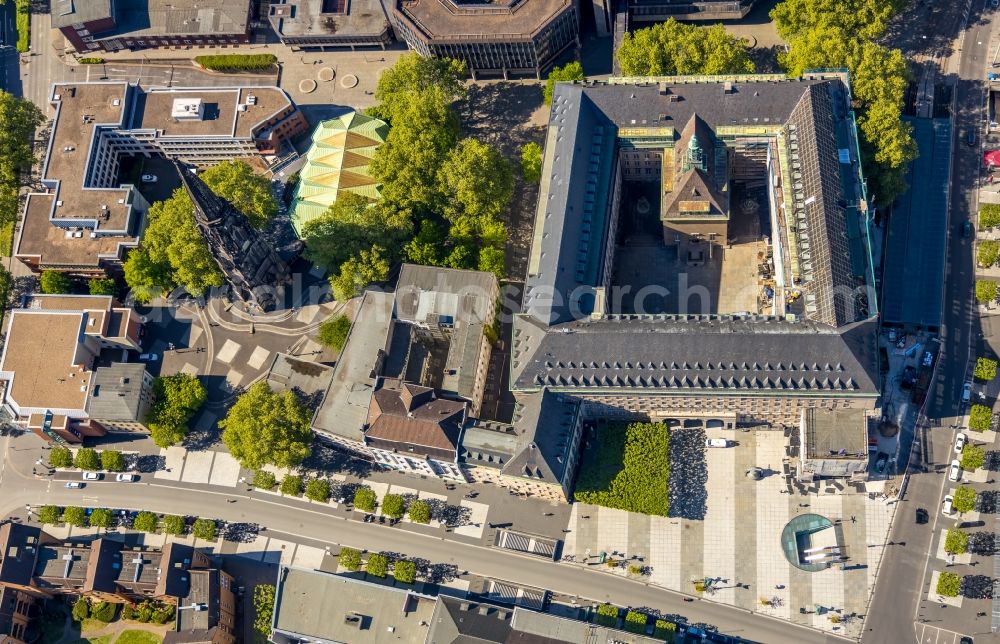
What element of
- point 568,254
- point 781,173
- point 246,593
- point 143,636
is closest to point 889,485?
point 781,173

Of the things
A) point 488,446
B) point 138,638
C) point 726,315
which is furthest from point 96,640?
point 726,315

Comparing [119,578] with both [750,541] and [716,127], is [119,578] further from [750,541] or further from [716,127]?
[716,127]

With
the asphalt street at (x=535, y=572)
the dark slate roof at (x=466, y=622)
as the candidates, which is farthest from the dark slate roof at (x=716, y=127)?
the dark slate roof at (x=466, y=622)

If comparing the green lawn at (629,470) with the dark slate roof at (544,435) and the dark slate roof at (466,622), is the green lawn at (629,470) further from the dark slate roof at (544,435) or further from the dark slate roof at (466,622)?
the dark slate roof at (466,622)

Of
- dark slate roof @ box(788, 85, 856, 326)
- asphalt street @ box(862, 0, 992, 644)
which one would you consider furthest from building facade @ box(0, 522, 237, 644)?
dark slate roof @ box(788, 85, 856, 326)

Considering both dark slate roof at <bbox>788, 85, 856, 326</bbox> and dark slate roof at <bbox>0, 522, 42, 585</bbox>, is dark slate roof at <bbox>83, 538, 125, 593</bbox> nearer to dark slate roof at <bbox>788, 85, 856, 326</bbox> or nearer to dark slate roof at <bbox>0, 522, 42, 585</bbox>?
dark slate roof at <bbox>0, 522, 42, 585</bbox>

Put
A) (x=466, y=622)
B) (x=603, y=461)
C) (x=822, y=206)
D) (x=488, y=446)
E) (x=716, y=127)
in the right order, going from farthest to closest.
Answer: (x=716, y=127) < (x=603, y=461) < (x=822, y=206) < (x=488, y=446) < (x=466, y=622)

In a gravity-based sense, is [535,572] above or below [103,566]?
above
